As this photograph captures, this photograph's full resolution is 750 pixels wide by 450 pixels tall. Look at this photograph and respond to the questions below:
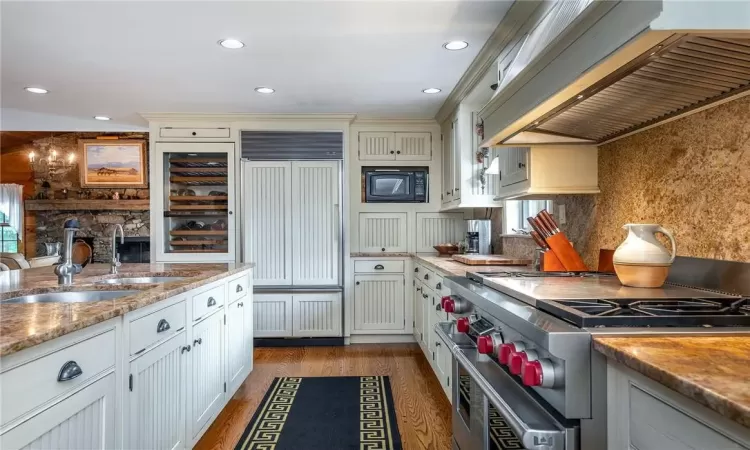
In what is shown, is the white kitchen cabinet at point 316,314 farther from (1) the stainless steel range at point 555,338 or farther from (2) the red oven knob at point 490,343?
(2) the red oven knob at point 490,343

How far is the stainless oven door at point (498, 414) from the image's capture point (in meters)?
0.98

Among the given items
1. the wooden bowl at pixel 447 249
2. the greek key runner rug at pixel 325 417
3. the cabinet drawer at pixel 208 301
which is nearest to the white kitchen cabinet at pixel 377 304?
the wooden bowl at pixel 447 249

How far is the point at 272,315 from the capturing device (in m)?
4.38

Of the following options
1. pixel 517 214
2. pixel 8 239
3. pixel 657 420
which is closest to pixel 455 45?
pixel 517 214

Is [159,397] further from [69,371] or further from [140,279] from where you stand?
[140,279]

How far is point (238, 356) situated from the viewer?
121 inches

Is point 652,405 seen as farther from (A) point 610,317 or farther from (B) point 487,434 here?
(B) point 487,434

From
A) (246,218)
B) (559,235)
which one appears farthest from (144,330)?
(246,218)

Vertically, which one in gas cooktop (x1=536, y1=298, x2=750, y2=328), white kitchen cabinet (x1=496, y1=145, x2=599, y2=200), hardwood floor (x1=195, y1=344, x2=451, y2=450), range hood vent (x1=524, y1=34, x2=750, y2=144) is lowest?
hardwood floor (x1=195, y1=344, x2=451, y2=450)

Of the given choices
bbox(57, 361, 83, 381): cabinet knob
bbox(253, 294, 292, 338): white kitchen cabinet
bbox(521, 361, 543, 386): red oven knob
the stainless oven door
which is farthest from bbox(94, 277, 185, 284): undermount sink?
bbox(521, 361, 543, 386): red oven knob

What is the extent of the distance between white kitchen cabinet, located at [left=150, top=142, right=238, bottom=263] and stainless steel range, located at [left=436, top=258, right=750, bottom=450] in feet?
10.9

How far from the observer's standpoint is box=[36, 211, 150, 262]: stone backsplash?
7863 millimetres

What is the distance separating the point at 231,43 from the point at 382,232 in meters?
2.49

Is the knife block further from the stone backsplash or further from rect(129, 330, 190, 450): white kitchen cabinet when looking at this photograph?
the stone backsplash
